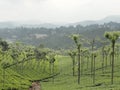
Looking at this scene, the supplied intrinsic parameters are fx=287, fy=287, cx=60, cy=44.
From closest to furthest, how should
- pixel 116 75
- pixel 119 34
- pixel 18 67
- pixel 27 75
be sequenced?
pixel 119 34
pixel 116 75
pixel 27 75
pixel 18 67

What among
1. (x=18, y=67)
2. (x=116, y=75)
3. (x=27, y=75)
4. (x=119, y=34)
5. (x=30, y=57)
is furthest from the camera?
(x=30, y=57)

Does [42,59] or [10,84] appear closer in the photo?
[10,84]

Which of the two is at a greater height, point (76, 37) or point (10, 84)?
point (76, 37)

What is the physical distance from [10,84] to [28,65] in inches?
1813

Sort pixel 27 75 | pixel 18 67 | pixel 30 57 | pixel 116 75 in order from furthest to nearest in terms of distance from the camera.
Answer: pixel 30 57 → pixel 18 67 → pixel 27 75 → pixel 116 75

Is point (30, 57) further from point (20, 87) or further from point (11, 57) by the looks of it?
point (20, 87)

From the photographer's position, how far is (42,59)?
13888 centimetres

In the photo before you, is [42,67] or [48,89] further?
[42,67]

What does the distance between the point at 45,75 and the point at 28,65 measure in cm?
1228

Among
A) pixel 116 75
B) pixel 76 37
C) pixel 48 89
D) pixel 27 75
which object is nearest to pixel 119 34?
pixel 76 37

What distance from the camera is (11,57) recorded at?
125 m

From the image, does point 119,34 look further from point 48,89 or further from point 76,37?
point 48,89

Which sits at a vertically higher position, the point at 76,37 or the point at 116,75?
the point at 76,37

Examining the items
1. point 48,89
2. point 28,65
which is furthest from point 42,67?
point 48,89
